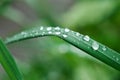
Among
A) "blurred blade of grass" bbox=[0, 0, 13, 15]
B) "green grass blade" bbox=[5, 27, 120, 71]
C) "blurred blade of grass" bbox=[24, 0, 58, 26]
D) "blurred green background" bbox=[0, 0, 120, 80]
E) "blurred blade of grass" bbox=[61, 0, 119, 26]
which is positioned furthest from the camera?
"blurred blade of grass" bbox=[61, 0, 119, 26]

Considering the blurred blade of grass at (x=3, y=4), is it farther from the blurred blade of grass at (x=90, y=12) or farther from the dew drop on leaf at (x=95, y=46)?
the dew drop on leaf at (x=95, y=46)

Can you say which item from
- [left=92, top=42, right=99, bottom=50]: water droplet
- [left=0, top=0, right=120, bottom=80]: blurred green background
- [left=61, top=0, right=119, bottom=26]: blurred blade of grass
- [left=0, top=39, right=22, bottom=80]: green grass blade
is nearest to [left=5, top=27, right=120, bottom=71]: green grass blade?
[left=92, top=42, right=99, bottom=50]: water droplet

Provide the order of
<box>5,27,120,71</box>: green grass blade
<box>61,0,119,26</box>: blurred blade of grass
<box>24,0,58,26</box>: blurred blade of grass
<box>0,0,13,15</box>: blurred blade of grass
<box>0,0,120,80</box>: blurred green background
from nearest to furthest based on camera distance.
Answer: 1. <box>5,27,120,71</box>: green grass blade
2. <box>0,0,120,80</box>: blurred green background
3. <box>0,0,13,15</box>: blurred blade of grass
4. <box>24,0,58,26</box>: blurred blade of grass
5. <box>61,0,119,26</box>: blurred blade of grass


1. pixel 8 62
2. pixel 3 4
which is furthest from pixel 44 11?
pixel 8 62

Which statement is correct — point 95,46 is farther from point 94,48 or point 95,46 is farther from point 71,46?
point 71,46

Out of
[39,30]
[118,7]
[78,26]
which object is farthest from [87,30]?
[39,30]

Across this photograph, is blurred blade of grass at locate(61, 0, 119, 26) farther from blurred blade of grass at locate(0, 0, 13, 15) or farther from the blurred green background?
blurred blade of grass at locate(0, 0, 13, 15)

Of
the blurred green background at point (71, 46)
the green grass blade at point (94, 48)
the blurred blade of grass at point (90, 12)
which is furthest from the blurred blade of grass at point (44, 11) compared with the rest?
the green grass blade at point (94, 48)

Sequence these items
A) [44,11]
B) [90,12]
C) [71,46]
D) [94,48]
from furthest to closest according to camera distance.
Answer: [90,12]
[44,11]
[71,46]
[94,48]
